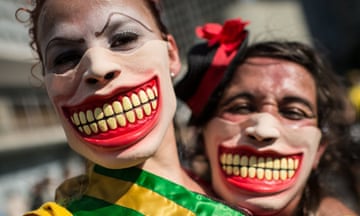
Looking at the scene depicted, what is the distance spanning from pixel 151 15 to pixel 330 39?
19682 millimetres

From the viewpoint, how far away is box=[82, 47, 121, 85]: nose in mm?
1212

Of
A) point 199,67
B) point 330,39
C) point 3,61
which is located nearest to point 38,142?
point 3,61

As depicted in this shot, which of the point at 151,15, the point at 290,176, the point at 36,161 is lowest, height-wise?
the point at 36,161

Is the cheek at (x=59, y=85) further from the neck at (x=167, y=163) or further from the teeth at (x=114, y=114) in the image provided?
the neck at (x=167, y=163)

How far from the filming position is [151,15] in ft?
4.70

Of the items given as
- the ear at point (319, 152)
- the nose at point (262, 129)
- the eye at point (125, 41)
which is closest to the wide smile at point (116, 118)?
the eye at point (125, 41)

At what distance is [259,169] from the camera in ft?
5.38

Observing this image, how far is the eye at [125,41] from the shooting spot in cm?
130

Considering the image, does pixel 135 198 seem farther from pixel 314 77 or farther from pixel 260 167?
pixel 314 77

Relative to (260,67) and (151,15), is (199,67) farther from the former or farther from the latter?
(151,15)

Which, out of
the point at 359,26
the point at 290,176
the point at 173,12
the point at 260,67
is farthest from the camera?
the point at 359,26

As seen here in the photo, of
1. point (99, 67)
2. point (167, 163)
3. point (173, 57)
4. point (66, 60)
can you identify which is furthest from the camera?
point (173, 57)

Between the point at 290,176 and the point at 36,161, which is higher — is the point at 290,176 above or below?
above

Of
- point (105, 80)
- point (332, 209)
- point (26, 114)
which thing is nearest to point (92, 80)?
point (105, 80)
